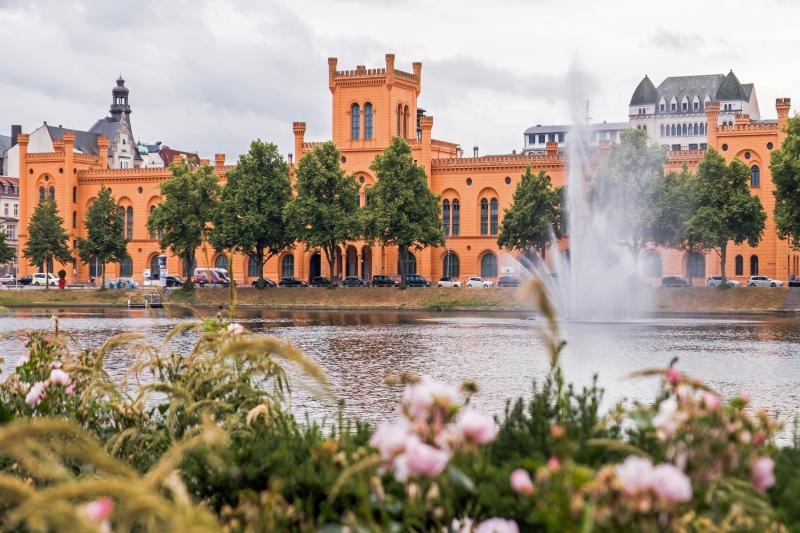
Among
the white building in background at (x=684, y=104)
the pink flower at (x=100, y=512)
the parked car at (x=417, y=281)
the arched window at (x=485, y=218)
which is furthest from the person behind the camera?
the white building in background at (x=684, y=104)

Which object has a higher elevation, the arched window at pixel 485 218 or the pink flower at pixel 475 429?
the arched window at pixel 485 218

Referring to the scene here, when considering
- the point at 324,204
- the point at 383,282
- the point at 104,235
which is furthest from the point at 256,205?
the point at 104,235

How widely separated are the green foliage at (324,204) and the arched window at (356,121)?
12977 mm

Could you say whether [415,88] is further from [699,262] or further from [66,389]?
[66,389]

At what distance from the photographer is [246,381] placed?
10.2 metres

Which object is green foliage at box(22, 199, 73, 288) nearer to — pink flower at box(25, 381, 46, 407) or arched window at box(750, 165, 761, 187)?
arched window at box(750, 165, 761, 187)

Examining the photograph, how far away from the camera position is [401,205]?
7444cm

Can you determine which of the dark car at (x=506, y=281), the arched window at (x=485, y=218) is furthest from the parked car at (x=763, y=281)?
the arched window at (x=485, y=218)

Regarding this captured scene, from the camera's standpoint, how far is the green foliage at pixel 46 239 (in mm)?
85875

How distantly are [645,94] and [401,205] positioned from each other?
91903mm

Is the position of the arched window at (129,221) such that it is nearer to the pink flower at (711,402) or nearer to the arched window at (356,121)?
the arched window at (356,121)

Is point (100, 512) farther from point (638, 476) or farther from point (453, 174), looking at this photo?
point (453, 174)

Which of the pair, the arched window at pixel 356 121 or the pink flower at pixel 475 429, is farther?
the arched window at pixel 356 121

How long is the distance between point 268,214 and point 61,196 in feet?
104
